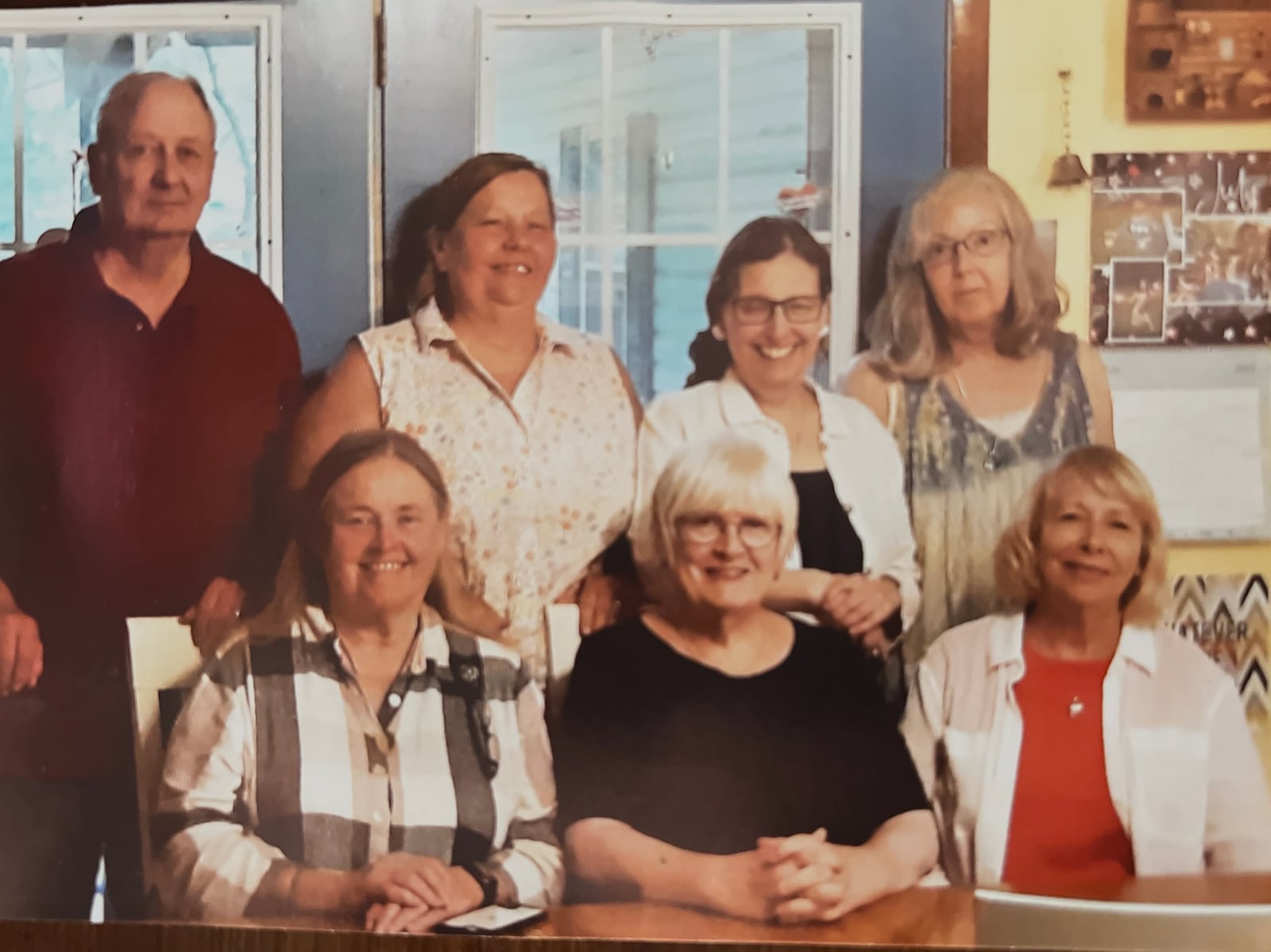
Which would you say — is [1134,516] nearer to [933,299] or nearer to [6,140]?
[933,299]

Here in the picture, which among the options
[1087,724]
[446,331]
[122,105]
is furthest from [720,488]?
[122,105]

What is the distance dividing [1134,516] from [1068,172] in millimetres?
344

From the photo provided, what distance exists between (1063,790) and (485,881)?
57cm

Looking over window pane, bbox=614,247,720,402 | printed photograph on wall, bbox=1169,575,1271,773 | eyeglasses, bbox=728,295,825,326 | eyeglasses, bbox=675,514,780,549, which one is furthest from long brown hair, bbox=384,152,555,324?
printed photograph on wall, bbox=1169,575,1271,773

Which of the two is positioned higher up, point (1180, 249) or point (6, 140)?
point (6, 140)

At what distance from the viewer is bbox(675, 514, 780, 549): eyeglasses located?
3.51ft

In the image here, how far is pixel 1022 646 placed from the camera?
1058 millimetres

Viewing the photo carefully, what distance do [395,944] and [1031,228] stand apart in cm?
94

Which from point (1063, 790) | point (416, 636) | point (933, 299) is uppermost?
point (933, 299)

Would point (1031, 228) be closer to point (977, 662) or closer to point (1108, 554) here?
point (1108, 554)

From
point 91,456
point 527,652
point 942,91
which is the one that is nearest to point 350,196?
point 91,456

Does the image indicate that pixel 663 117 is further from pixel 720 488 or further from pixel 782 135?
pixel 720 488

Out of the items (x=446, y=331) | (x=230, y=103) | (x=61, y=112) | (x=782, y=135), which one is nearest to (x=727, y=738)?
(x=446, y=331)

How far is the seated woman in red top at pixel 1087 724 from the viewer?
1038 mm
